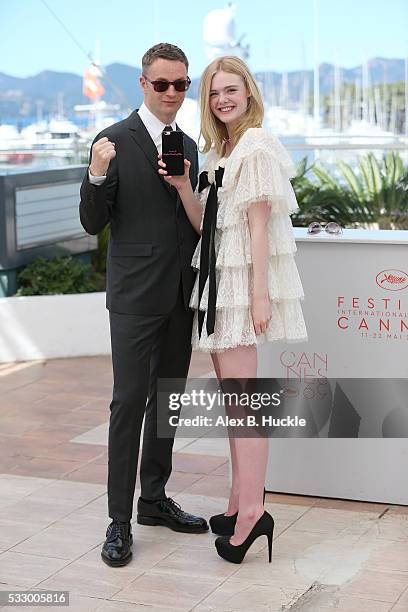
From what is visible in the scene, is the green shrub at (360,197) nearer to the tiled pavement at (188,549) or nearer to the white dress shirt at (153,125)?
the tiled pavement at (188,549)

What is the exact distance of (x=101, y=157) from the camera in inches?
144

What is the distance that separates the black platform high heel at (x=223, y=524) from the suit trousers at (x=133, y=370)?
360 mm

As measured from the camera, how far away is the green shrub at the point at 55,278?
788cm

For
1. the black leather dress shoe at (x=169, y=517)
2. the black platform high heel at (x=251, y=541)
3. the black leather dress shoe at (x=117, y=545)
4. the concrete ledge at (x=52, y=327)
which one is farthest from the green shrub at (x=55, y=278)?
the black platform high heel at (x=251, y=541)

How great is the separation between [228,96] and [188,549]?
1672mm

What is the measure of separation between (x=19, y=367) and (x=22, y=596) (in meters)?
3.96

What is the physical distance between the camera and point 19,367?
7422 millimetres

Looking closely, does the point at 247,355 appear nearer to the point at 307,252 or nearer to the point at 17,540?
the point at 307,252

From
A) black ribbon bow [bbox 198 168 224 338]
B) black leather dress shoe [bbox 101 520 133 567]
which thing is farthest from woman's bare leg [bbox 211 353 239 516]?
black leather dress shoe [bbox 101 520 133 567]

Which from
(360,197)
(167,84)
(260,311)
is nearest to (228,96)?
(167,84)

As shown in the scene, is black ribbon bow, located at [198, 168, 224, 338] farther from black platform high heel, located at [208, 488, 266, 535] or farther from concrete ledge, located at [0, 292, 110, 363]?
concrete ledge, located at [0, 292, 110, 363]

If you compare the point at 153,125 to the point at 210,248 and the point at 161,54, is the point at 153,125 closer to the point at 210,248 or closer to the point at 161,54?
the point at 161,54

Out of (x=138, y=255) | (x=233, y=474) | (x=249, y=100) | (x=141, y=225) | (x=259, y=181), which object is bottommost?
(x=233, y=474)

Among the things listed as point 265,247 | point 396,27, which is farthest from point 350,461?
point 396,27
